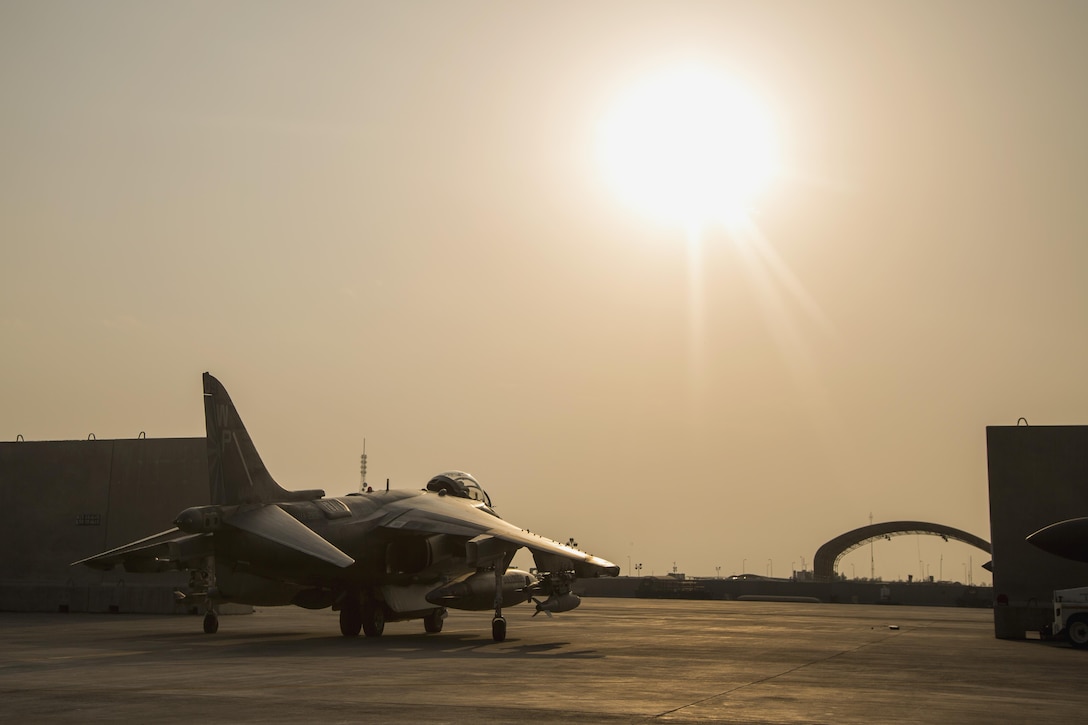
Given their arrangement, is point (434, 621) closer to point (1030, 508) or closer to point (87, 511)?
point (1030, 508)

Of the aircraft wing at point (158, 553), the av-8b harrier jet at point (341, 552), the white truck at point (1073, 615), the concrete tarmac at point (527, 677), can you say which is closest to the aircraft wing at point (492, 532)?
the av-8b harrier jet at point (341, 552)

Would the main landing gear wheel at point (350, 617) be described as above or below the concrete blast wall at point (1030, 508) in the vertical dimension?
below

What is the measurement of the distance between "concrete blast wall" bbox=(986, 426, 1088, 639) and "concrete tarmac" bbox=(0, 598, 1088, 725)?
186cm

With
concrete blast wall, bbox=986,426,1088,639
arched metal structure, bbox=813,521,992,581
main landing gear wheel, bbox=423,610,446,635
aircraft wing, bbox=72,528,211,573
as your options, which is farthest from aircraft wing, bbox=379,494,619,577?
arched metal structure, bbox=813,521,992,581

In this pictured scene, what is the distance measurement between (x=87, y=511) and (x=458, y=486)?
58.3 ft

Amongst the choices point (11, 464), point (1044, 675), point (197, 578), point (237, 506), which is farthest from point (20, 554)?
point (1044, 675)

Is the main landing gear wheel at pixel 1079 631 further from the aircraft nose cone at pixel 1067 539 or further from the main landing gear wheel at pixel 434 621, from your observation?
the main landing gear wheel at pixel 434 621

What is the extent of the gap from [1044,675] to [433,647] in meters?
11.7

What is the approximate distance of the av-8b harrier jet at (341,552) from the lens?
74.2ft

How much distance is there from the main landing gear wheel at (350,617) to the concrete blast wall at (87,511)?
14.6 m

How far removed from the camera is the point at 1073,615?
2597 cm

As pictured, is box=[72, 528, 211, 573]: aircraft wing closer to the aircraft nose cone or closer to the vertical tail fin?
the vertical tail fin

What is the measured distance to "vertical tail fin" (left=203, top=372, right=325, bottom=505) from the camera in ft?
76.8

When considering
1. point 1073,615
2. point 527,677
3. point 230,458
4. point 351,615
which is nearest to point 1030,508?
point 1073,615
